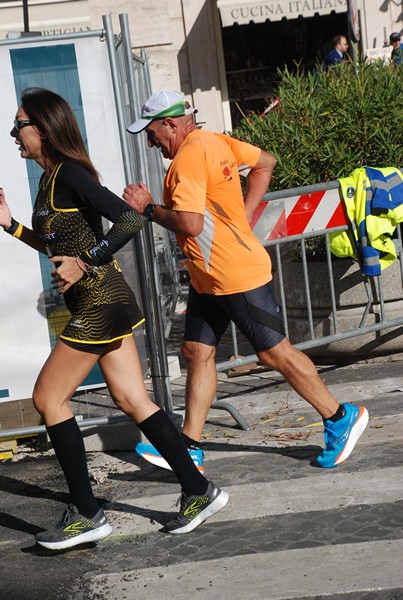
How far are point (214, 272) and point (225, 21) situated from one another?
14.0 metres

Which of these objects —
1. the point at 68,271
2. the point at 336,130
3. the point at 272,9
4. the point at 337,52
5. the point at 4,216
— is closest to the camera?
the point at 68,271

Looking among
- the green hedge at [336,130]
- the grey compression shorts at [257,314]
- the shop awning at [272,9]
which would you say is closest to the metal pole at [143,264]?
the grey compression shorts at [257,314]

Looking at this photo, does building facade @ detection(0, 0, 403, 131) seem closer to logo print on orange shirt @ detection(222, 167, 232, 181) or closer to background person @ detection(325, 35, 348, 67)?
background person @ detection(325, 35, 348, 67)

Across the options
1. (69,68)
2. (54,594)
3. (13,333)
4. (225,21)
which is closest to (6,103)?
(69,68)

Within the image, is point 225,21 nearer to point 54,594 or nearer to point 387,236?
point 387,236

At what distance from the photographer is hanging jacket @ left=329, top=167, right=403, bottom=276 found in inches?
288

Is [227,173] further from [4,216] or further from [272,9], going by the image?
[272,9]

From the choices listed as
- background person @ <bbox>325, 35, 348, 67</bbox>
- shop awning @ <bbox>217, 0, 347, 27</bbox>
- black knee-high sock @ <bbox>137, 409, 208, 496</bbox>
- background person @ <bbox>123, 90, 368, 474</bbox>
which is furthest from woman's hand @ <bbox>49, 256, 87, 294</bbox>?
shop awning @ <bbox>217, 0, 347, 27</bbox>

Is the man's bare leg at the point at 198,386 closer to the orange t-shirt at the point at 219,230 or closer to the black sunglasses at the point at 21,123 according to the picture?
the orange t-shirt at the point at 219,230

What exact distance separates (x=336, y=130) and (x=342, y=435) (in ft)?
11.0

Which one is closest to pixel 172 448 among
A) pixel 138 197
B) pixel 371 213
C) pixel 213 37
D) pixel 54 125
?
pixel 138 197

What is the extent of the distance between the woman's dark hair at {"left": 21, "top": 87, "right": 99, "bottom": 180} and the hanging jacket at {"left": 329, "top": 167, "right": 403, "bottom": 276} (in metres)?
3.05

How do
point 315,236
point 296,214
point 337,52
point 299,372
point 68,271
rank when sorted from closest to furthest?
1. point 68,271
2. point 299,372
3. point 296,214
4. point 315,236
5. point 337,52

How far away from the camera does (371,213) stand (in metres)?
7.36
